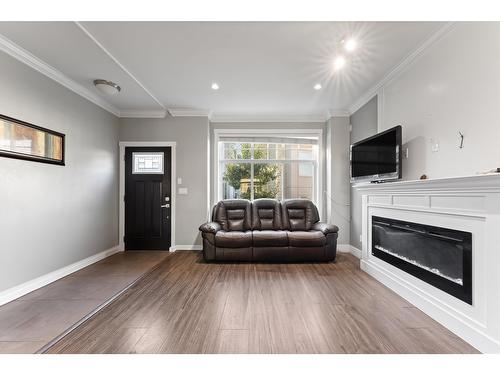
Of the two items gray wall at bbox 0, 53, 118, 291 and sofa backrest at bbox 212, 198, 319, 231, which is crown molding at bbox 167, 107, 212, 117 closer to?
gray wall at bbox 0, 53, 118, 291

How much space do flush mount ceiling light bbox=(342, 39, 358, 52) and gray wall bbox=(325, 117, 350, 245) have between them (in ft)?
6.84

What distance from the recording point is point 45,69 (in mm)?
2859

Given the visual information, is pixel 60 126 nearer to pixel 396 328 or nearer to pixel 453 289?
pixel 396 328

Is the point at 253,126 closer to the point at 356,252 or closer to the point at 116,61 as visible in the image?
the point at 116,61

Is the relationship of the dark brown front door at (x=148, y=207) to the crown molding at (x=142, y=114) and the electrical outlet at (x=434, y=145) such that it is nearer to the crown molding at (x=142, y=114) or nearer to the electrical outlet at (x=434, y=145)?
the crown molding at (x=142, y=114)

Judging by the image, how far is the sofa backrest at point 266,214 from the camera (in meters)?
4.43

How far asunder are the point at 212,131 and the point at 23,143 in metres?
2.88

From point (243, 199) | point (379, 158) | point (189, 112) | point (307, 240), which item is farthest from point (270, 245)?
point (189, 112)

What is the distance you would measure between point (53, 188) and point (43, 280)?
1109mm

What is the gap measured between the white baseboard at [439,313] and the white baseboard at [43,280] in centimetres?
401

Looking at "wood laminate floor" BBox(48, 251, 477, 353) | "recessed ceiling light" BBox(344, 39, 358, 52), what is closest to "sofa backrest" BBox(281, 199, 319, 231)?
"wood laminate floor" BBox(48, 251, 477, 353)

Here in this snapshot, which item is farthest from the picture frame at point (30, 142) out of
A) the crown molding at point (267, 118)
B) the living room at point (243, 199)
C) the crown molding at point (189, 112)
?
the crown molding at point (267, 118)
